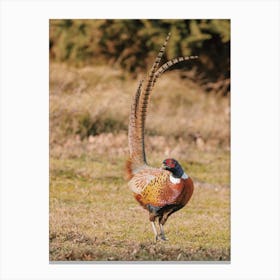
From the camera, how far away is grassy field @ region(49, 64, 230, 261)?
494 centimetres

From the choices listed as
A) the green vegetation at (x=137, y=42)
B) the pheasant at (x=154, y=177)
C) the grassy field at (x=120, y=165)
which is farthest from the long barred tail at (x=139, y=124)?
the green vegetation at (x=137, y=42)

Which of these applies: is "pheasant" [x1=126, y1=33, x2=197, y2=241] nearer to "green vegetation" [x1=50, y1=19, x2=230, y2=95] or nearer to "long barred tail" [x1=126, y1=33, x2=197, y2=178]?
"long barred tail" [x1=126, y1=33, x2=197, y2=178]

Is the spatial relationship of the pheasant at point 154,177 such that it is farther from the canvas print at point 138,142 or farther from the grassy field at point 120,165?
the grassy field at point 120,165

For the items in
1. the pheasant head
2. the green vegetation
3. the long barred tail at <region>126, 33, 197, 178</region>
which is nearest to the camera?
the pheasant head

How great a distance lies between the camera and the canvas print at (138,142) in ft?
15.7

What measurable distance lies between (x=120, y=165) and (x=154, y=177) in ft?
6.61

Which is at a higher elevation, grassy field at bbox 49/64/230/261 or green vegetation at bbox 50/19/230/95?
green vegetation at bbox 50/19/230/95

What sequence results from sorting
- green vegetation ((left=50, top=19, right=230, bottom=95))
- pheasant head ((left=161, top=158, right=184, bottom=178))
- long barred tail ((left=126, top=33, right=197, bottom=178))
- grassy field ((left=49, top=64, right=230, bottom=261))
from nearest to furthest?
pheasant head ((left=161, top=158, right=184, bottom=178)), long barred tail ((left=126, top=33, right=197, bottom=178)), grassy field ((left=49, top=64, right=230, bottom=261)), green vegetation ((left=50, top=19, right=230, bottom=95))

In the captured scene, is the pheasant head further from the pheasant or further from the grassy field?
the grassy field

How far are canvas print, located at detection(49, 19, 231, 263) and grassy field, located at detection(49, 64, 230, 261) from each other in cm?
1

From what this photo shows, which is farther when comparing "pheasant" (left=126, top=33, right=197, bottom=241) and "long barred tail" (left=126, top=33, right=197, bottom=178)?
"long barred tail" (left=126, top=33, right=197, bottom=178)

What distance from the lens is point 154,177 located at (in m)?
4.58

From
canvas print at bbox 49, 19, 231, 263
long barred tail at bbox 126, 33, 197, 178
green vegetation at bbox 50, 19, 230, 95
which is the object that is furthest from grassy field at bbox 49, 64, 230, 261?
green vegetation at bbox 50, 19, 230, 95
